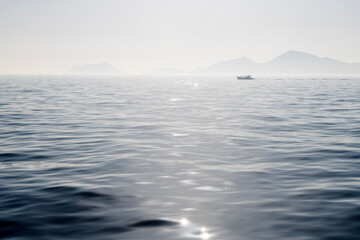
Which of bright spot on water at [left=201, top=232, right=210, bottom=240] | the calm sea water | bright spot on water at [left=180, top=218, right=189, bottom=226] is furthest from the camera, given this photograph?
bright spot on water at [left=180, top=218, right=189, bottom=226]

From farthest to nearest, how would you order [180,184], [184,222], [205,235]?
[180,184] → [184,222] → [205,235]

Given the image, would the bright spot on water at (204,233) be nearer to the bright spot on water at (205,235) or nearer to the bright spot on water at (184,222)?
the bright spot on water at (205,235)

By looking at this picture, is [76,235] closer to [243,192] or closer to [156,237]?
[156,237]

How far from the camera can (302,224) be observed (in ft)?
22.7

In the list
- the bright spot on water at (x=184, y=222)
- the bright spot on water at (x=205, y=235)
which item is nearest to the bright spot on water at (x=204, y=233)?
the bright spot on water at (x=205, y=235)

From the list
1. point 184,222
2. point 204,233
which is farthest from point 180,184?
point 204,233

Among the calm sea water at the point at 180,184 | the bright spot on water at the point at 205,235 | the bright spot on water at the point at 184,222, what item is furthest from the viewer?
the bright spot on water at the point at 184,222

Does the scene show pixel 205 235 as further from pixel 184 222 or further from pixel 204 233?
pixel 184 222

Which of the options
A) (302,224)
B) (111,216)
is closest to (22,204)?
(111,216)

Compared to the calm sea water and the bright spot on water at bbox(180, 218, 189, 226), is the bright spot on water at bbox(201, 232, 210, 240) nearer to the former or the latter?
the calm sea water

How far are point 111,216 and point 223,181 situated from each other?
12.4 feet

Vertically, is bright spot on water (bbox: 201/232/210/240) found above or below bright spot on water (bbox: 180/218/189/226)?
above

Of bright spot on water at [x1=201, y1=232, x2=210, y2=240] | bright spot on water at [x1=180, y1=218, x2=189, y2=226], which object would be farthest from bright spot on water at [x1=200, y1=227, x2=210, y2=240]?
bright spot on water at [x1=180, y1=218, x2=189, y2=226]

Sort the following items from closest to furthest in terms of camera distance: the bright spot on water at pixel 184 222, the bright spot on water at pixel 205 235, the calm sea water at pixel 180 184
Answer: the bright spot on water at pixel 205 235, the calm sea water at pixel 180 184, the bright spot on water at pixel 184 222
